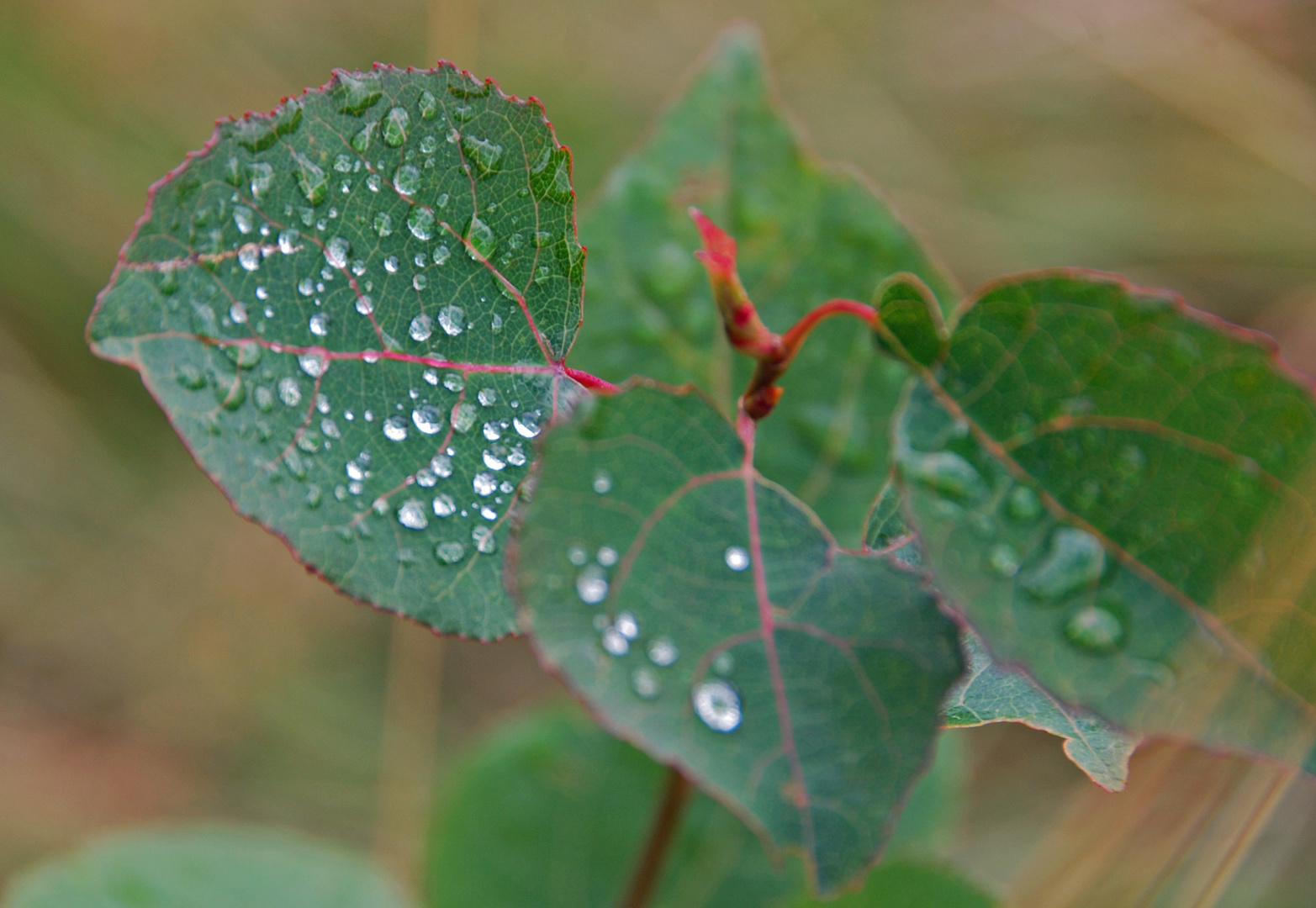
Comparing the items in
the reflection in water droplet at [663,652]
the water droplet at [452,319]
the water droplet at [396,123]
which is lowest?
the reflection in water droplet at [663,652]

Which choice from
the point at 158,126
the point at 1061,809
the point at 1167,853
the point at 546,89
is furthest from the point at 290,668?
the point at 1167,853

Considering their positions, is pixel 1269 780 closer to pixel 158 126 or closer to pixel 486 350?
pixel 486 350

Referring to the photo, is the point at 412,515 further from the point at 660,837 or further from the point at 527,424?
the point at 660,837

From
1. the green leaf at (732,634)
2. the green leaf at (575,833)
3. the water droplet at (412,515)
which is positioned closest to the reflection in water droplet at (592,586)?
the green leaf at (732,634)

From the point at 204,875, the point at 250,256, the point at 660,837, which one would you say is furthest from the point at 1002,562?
the point at 204,875

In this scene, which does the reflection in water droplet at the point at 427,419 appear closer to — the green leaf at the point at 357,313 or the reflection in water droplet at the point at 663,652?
the green leaf at the point at 357,313

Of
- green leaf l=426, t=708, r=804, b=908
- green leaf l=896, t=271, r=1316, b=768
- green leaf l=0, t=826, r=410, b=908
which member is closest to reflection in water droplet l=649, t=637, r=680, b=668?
green leaf l=896, t=271, r=1316, b=768

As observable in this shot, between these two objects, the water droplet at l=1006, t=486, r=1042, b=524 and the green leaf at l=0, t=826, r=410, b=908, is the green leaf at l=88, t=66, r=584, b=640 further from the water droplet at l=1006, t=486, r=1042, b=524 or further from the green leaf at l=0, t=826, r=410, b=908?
the green leaf at l=0, t=826, r=410, b=908
